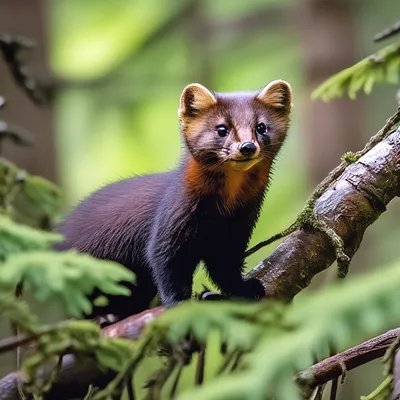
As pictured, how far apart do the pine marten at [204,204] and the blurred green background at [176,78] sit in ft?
6.31

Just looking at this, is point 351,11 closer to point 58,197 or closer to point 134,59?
point 134,59

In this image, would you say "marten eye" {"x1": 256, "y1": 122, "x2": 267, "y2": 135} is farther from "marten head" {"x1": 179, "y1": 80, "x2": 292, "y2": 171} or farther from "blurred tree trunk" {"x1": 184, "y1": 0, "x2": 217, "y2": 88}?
"blurred tree trunk" {"x1": 184, "y1": 0, "x2": 217, "y2": 88}

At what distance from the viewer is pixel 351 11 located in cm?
556

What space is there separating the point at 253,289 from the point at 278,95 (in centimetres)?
75

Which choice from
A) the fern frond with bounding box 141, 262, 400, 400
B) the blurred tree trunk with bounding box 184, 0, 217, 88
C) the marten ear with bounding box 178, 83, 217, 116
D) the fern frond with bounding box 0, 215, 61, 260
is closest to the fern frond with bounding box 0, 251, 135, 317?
the fern frond with bounding box 0, 215, 61, 260

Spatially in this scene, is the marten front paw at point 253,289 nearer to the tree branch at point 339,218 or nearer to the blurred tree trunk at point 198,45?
the tree branch at point 339,218

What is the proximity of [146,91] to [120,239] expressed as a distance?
485 cm

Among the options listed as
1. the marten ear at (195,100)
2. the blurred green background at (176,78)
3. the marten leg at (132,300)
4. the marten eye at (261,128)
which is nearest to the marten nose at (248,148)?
the marten eye at (261,128)

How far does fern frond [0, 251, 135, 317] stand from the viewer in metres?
0.98

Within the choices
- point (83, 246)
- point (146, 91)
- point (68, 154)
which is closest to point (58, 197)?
point (83, 246)

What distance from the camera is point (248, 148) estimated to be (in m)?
2.16

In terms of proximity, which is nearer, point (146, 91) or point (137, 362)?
point (137, 362)

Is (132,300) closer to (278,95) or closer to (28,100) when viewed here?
(278,95)

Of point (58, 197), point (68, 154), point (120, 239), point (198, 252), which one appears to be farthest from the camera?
point (68, 154)
